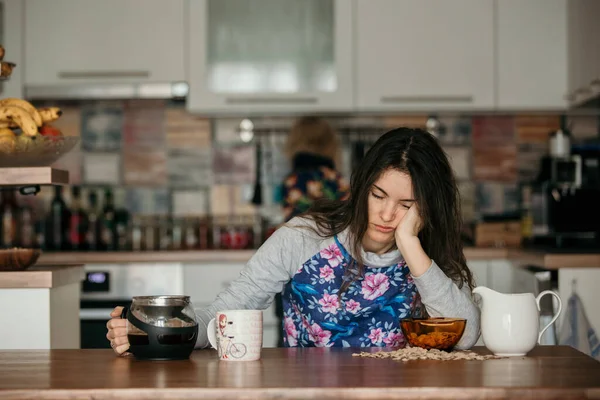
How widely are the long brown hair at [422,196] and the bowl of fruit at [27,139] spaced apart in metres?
0.72

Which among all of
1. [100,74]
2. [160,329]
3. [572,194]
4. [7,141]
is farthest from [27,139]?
[572,194]

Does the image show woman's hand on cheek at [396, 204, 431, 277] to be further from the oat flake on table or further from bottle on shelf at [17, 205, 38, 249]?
bottle on shelf at [17, 205, 38, 249]

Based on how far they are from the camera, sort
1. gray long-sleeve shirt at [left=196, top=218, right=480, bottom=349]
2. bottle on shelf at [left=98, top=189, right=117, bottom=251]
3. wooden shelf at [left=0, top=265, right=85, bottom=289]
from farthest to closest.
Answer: bottle on shelf at [left=98, top=189, right=117, bottom=251]
wooden shelf at [left=0, top=265, right=85, bottom=289]
gray long-sleeve shirt at [left=196, top=218, right=480, bottom=349]

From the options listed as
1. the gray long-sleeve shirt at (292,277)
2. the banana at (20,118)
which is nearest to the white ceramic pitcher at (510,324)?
the gray long-sleeve shirt at (292,277)

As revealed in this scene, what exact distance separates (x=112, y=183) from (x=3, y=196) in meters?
0.51

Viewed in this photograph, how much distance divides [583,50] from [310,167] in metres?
1.24

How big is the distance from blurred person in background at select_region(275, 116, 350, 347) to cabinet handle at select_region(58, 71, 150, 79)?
2.39 ft

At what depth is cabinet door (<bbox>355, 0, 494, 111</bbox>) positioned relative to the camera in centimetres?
406

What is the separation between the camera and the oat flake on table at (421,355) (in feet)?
5.24

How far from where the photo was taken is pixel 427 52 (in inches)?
160

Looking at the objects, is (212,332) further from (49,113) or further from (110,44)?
(110,44)

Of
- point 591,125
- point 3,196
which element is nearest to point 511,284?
point 591,125

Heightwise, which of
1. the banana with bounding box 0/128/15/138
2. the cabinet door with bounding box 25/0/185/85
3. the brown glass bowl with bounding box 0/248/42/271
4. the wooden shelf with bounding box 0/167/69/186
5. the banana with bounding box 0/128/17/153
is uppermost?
the cabinet door with bounding box 25/0/185/85

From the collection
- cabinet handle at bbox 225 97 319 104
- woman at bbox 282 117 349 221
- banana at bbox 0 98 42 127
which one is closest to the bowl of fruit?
banana at bbox 0 98 42 127
